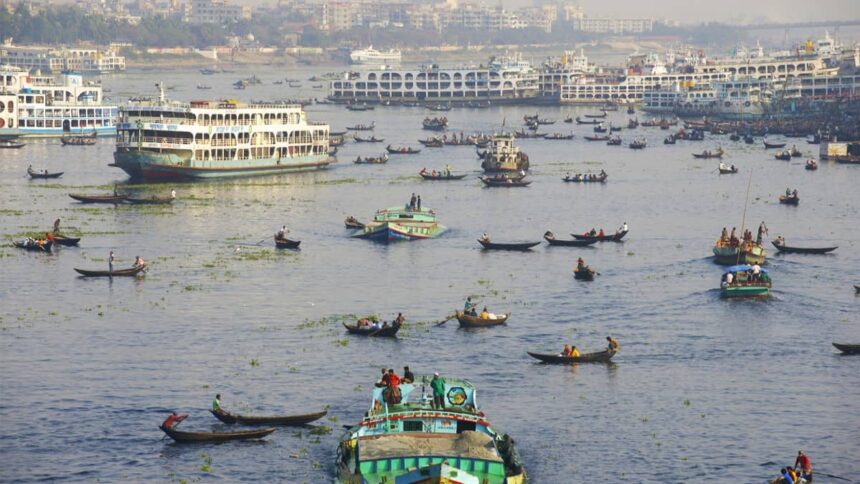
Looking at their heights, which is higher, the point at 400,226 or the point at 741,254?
the point at 741,254

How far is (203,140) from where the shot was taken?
125 metres

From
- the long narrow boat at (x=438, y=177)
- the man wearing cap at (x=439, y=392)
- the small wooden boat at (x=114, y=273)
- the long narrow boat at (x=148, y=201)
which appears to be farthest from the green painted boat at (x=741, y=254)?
the long narrow boat at (x=438, y=177)

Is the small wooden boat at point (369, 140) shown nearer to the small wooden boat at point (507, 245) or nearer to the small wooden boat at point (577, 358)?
the small wooden boat at point (507, 245)

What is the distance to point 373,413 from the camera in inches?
1799

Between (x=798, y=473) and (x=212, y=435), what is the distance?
18671 millimetres

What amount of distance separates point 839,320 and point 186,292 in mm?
31558

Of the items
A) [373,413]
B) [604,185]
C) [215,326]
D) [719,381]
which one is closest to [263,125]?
[604,185]

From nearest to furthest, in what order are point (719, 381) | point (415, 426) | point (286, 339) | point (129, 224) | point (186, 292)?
1. point (415, 426)
2. point (719, 381)
3. point (286, 339)
4. point (186, 292)
5. point (129, 224)

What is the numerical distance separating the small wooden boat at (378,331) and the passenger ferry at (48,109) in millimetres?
111639

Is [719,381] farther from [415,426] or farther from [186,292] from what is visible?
[186,292]

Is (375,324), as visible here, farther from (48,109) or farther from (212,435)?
(48,109)

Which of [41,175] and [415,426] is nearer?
[415,426]

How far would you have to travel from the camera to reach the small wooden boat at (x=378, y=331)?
63125 mm

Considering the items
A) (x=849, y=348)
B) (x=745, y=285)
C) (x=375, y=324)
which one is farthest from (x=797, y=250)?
(x=375, y=324)
